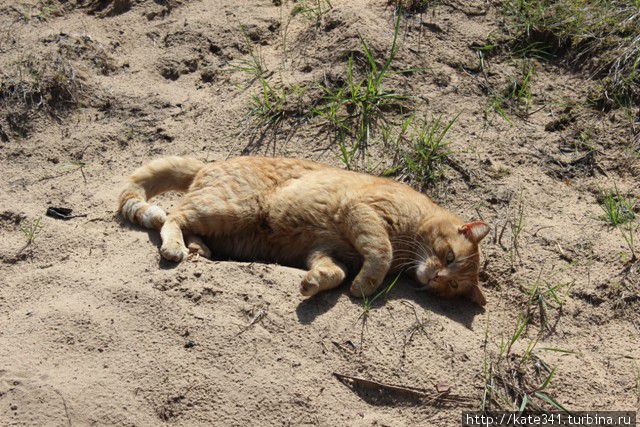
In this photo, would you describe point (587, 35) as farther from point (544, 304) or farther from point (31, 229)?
point (31, 229)

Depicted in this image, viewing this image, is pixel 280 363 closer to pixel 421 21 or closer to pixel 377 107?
pixel 377 107

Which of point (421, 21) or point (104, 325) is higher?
point (421, 21)

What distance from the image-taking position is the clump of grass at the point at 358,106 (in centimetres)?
536

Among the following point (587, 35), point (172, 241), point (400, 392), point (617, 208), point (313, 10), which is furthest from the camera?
point (313, 10)

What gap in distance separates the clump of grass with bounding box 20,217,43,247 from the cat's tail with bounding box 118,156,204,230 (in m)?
0.56

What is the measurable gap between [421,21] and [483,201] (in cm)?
209

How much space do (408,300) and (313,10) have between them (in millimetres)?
3282

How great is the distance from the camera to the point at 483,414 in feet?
11.2

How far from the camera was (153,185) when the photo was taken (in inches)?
187

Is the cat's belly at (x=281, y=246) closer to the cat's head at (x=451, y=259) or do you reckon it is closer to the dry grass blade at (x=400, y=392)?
the cat's head at (x=451, y=259)

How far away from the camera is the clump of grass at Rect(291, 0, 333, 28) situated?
6.18 meters

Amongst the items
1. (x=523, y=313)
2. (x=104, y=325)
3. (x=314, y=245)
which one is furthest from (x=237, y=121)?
(x=523, y=313)

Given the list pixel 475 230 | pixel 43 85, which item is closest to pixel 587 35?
pixel 475 230

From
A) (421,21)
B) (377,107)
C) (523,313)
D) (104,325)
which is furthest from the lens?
(421,21)
